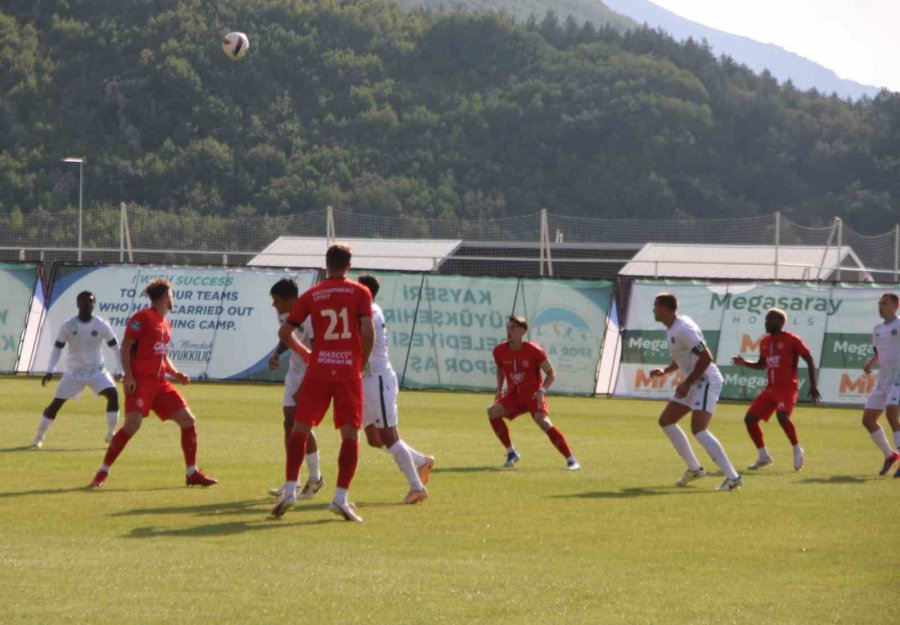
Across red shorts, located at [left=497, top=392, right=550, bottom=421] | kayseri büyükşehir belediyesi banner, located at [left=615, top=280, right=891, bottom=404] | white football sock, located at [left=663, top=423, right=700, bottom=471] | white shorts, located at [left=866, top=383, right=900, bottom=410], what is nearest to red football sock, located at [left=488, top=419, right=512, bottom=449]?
red shorts, located at [left=497, top=392, right=550, bottom=421]

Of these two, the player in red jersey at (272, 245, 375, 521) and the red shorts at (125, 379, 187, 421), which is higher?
the player in red jersey at (272, 245, 375, 521)

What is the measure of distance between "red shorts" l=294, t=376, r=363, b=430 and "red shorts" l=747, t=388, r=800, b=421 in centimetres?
697

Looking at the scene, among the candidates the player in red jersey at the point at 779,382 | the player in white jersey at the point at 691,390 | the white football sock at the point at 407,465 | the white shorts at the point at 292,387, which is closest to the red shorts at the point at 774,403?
the player in red jersey at the point at 779,382

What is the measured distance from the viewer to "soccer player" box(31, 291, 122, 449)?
18.9 metres

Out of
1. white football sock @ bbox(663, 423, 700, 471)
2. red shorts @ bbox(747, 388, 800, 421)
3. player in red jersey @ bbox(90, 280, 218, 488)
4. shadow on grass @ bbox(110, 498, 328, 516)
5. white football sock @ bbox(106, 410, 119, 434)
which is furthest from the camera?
white football sock @ bbox(106, 410, 119, 434)

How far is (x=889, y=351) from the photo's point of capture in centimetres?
1736

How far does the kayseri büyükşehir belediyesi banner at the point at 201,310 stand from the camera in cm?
3472

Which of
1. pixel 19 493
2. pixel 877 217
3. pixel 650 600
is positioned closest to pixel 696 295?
pixel 19 493

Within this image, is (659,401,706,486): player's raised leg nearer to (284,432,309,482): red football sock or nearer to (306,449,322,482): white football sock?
(306,449,322,482): white football sock

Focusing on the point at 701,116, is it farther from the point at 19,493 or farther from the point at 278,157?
the point at 19,493

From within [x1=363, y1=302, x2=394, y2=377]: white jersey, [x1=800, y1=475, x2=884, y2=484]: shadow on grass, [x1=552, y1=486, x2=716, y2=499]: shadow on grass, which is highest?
[x1=363, y1=302, x2=394, y2=377]: white jersey

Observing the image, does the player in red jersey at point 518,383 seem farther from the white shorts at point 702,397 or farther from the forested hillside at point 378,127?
the forested hillside at point 378,127

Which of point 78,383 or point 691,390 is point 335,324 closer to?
point 691,390

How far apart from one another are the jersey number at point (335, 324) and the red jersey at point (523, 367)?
5.54m
